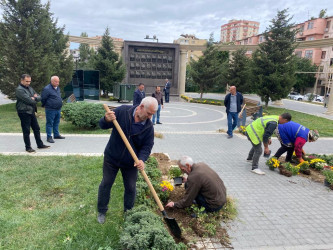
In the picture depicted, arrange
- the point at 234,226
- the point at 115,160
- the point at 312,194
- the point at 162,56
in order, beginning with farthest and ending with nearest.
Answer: the point at 162,56, the point at 312,194, the point at 234,226, the point at 115,160

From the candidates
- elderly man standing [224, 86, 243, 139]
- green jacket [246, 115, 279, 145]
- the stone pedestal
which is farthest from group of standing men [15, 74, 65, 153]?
the stone pedestal

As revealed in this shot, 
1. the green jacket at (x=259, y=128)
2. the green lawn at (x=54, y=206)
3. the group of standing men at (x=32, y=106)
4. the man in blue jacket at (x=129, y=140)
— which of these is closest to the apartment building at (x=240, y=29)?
the group of standing men at (x=32, y=106)

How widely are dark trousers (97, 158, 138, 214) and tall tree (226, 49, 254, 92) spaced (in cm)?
1820

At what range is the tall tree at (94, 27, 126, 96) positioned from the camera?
19.7 meters

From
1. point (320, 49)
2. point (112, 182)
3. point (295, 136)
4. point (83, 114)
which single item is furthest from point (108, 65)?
point (320, 49)

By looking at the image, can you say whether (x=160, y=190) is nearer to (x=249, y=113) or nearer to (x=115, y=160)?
(x=115, y=160)

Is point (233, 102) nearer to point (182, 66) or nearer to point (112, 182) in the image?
point (112, 182)

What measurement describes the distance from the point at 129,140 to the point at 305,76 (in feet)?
151

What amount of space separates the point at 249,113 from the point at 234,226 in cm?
871

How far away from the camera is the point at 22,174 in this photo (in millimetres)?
5176

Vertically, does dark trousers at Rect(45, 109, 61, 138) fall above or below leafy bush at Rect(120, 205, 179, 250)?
above

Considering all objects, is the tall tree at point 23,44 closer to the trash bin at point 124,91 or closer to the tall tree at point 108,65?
the trash bin at point 124,91

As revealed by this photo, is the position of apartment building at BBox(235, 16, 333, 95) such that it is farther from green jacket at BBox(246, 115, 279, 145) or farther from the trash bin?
green jacket at BBox(246, 115, 279, 145)

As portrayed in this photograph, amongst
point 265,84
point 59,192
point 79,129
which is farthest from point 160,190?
point 265,84
